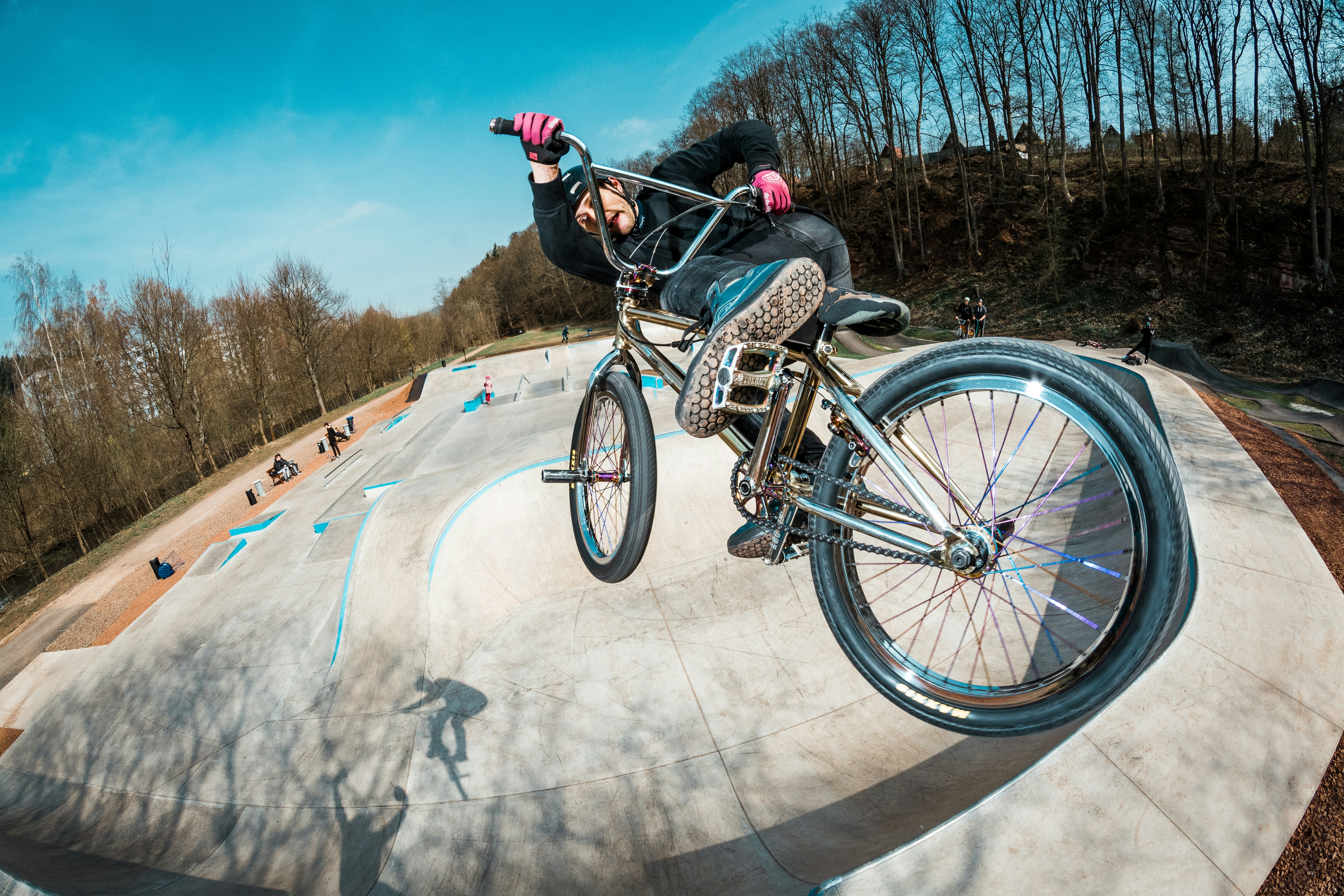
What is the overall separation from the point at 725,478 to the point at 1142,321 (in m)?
20.9

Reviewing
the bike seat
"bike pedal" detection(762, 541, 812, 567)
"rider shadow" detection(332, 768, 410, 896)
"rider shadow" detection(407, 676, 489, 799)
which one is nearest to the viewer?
the bike seat

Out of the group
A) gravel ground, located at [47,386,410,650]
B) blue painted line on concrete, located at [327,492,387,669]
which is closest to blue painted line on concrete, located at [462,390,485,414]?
gravel ground, located at [47,386,410,650]

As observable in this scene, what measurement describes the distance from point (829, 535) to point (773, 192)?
4.65ft

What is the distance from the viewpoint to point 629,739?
5391 millimetres

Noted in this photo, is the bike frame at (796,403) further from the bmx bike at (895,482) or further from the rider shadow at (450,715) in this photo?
the rider shadow at (450,715)

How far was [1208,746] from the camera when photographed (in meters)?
3.06

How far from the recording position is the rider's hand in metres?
2.47

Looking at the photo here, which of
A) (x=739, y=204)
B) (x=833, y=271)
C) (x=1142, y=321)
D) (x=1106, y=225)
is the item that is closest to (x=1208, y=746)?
(x=833, y=271)

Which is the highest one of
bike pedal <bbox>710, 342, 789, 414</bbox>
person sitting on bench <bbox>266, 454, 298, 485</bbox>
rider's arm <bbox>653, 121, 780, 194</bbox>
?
rider's arm <bbox>653, 121, 780, 194</bbox>

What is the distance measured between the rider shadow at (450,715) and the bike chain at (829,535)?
4376 millimetres

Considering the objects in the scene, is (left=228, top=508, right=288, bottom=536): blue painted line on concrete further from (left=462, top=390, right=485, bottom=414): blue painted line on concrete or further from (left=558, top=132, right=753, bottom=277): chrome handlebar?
(left=558, top=132, right=753, bottom=277): chrome handlebar

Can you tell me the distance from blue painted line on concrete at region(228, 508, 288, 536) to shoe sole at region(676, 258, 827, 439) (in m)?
15.7

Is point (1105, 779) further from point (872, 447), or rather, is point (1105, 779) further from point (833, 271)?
point (833, 271)

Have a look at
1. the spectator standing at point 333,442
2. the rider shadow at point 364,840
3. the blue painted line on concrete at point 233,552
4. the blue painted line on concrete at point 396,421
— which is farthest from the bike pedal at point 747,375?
the spectator standing at point 333,442
